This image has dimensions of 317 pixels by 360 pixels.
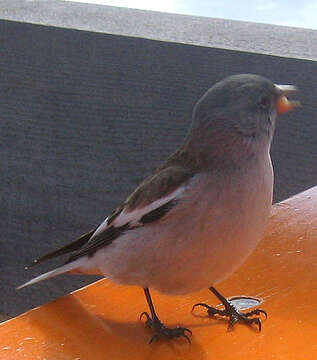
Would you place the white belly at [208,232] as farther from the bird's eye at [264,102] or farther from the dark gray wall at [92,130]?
the dark gray wall at [92,130]

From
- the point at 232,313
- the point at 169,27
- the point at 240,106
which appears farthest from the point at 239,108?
the point at 169,27

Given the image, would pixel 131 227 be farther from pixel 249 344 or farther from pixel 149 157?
pixel 149 157

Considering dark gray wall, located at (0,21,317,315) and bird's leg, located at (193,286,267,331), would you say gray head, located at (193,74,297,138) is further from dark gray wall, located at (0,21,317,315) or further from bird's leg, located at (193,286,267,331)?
dark gray wall, located at (0,21,317,315)

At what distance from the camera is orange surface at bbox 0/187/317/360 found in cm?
90

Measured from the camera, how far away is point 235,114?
891mm

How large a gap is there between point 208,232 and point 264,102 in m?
0.19

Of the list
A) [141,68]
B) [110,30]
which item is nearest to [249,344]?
[141,68]

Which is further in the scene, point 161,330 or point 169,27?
point 169,27

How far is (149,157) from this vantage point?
6.50 ft

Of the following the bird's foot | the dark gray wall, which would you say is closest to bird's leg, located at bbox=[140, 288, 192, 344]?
the bird's foot

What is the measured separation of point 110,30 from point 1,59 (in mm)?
349

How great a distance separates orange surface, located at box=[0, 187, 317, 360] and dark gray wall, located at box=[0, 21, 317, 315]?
0.85m

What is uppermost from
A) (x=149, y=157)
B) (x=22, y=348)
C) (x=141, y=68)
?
(x=141, y=68)

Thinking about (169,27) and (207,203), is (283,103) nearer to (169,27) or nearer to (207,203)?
(207,203)
